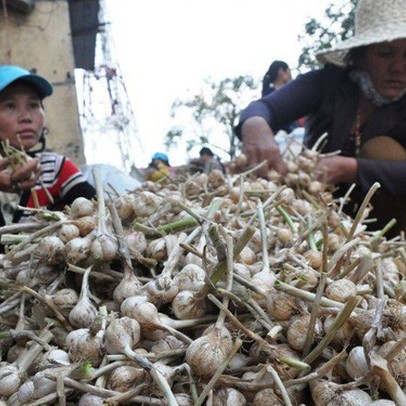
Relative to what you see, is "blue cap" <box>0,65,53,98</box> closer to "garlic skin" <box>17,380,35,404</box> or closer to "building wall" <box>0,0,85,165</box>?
"building wall" <box>0,0,85,165</box>

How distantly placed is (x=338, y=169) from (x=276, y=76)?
2156 millimetres

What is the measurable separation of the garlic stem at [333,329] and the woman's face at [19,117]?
161 centimetres

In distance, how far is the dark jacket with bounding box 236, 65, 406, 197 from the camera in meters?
2.00

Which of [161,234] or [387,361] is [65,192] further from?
[387,361]

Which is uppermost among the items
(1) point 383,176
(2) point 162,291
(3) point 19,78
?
(3) point 19,78

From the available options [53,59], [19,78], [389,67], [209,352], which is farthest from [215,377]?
[53,59]

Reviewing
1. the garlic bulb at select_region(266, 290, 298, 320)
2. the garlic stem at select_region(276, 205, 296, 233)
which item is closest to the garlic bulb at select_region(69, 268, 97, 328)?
the garlic bulb at select_region(266, 290, 298, 320)

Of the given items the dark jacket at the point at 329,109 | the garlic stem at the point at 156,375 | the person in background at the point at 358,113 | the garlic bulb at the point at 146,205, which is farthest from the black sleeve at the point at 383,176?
the garlic stem at the point at 156,375

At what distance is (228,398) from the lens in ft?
2.00

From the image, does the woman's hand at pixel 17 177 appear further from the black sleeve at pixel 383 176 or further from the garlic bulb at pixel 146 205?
the black sleeve at pixel 383 176

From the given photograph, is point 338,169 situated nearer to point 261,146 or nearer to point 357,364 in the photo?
point 261,146

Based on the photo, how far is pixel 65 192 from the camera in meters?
2.14

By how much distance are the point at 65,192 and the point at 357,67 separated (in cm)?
119

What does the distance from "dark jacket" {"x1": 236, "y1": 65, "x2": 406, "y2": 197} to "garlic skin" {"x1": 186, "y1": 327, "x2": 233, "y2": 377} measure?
1.54 m
